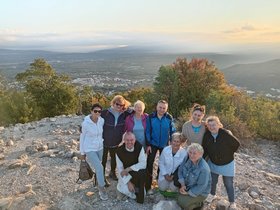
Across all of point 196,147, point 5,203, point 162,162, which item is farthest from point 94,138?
point 5,203

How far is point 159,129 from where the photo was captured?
7.30 metres

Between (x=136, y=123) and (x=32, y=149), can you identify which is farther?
(x=32, y=149)

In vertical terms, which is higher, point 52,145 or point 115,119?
point 115,119

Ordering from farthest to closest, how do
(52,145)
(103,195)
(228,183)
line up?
1. (52,145)
2. (103,195)
3. (228,183)

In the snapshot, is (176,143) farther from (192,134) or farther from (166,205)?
(166,205)

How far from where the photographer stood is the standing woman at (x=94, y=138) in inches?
280

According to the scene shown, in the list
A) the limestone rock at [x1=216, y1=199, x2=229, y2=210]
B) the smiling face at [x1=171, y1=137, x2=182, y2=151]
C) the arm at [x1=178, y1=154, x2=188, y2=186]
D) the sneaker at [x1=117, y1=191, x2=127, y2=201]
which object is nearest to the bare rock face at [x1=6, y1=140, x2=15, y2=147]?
the sneaker at [x1=117, y1=191, x2=127, y2=201]

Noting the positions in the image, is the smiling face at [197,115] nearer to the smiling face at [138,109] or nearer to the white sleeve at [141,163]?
the smiling face at [138,109]

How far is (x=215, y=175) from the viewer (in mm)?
7230

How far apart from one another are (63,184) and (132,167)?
2295 millimetres

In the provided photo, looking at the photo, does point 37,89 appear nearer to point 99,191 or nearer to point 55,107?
point 55,107

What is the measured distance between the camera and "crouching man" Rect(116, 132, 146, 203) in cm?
711

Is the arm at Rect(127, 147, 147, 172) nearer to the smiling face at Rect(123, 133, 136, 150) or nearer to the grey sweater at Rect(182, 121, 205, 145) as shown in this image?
the smiling face at Rect(123, 133, 136, 150)

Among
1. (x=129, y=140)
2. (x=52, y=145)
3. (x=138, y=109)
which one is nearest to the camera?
(x=129, y=140)
